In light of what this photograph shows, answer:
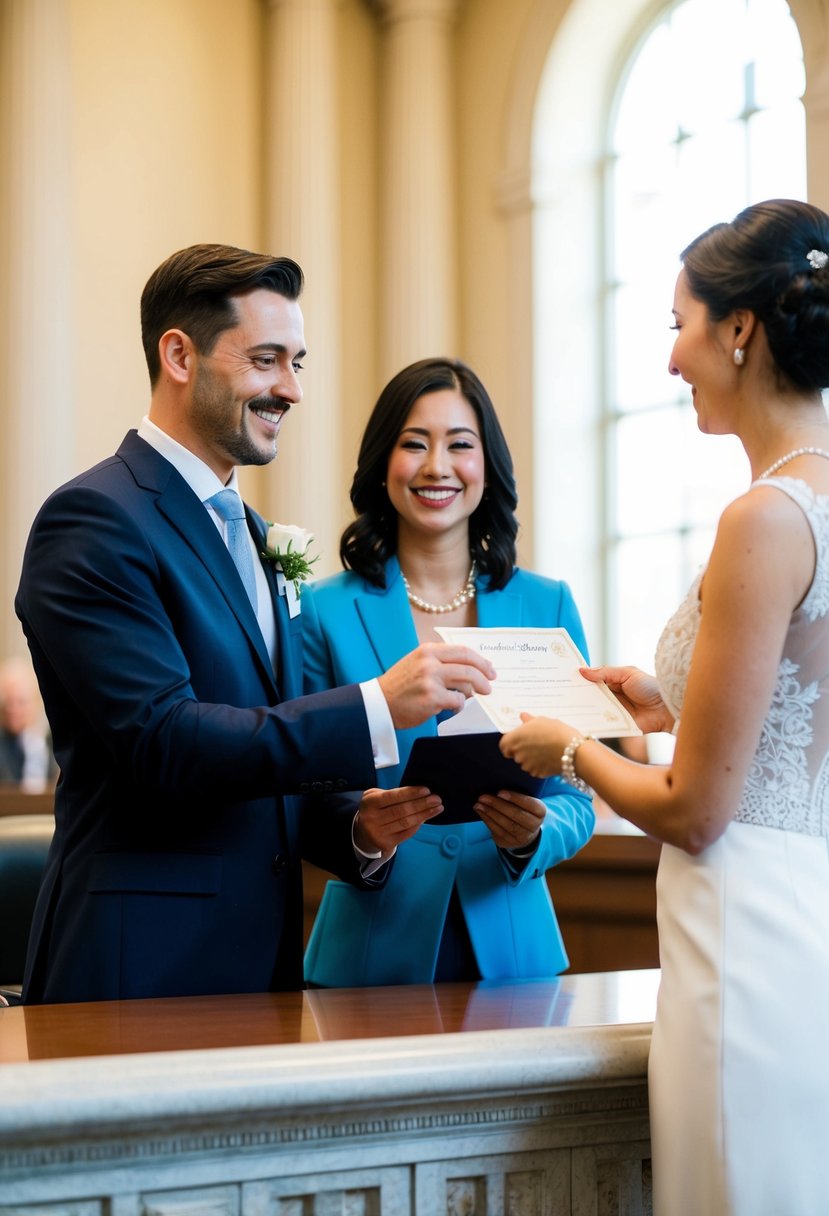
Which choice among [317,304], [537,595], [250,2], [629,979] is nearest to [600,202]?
[317,304]

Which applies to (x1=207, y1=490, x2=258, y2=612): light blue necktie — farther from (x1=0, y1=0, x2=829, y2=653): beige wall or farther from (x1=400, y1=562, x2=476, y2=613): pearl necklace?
(x1=0, y1=0, x2=829, y2=653): beige wall

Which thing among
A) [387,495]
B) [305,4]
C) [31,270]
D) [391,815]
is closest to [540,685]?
[391,815]

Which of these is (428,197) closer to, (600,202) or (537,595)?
(600,202)

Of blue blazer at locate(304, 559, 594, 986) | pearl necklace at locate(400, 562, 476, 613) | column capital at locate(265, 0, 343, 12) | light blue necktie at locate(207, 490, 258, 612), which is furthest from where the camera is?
column capital at locate(265, 0, 343, 12)

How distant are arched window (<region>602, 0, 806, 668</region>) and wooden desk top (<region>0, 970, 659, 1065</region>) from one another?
7.43 metres

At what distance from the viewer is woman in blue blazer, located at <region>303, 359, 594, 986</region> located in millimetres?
3080

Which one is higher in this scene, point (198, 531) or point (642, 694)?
point (198, 531)

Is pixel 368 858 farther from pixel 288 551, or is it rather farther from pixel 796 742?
pixel 796 742

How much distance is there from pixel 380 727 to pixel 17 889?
1549mm

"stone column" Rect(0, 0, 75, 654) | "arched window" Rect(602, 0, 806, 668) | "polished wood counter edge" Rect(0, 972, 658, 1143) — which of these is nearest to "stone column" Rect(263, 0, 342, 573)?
"stone column" Rect(0, 0, 75, 654)

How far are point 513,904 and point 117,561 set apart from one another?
3.75ft

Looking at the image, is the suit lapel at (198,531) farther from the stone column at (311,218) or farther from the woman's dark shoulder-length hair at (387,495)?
the stone column at (311,218)

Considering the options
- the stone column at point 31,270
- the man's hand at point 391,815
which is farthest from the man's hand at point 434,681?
the stone column at point 31,270

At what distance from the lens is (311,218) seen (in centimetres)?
1075
